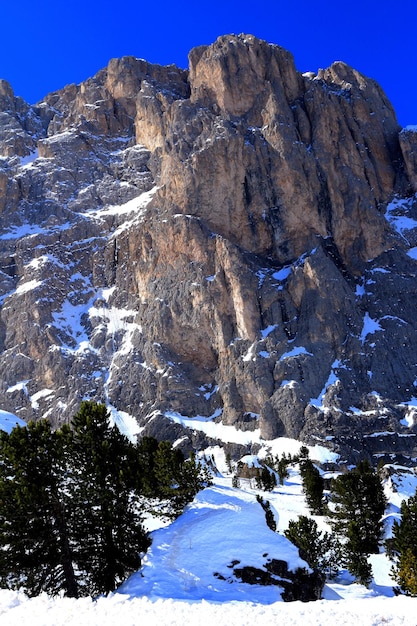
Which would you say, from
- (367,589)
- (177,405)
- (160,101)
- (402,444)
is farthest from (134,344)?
(367,589)

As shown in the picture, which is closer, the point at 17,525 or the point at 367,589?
the point at 17,525

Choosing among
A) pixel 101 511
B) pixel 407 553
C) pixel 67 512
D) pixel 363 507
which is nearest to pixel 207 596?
pixel 101 511

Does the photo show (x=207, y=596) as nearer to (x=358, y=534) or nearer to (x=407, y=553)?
(x=407, y=553)

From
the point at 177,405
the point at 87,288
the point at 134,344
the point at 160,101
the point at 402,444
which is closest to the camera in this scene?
the point at 402,444

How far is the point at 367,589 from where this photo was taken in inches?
1330

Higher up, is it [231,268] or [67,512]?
[231,268]

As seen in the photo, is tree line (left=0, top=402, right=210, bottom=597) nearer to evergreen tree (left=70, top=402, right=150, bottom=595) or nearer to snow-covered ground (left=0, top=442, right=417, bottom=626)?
evergreen tree (left=70, top=402, right=150, bottom=595)

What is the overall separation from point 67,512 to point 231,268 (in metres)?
121

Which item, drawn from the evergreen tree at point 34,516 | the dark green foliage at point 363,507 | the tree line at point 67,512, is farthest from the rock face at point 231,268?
the evergreen tree at point 34,516

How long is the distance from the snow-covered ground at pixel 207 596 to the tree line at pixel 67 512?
2.60 m

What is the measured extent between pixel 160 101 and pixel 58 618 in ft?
643

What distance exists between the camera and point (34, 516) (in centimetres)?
2670

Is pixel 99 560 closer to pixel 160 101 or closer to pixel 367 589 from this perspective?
pixel 367 589

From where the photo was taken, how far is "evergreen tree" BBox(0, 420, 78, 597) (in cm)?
2598
